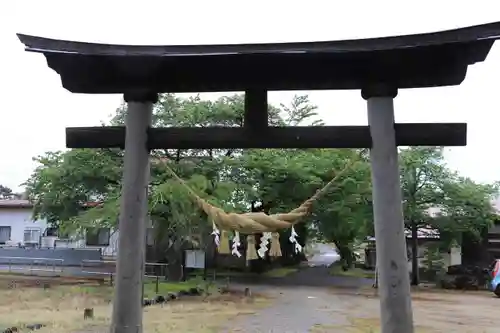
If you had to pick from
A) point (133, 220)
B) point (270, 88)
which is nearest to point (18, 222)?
point (133, 220)

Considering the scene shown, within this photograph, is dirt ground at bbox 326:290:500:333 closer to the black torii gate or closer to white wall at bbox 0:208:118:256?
the black torii gate

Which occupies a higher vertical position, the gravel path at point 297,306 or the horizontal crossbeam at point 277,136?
the horizontal crossbeam at point 277,136

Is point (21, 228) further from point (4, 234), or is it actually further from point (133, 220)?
point (133, 220)

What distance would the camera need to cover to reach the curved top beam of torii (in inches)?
154

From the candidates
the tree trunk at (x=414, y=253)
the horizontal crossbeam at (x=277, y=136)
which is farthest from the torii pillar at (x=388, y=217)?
the tree trunk at (x=414, y=253)

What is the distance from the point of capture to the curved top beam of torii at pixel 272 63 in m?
3.91

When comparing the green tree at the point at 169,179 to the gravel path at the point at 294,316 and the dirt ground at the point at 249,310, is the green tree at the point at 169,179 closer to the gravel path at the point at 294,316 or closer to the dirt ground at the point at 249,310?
the dirt ground at the point at 249,310

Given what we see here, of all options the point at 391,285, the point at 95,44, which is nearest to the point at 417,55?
the point at 391,285

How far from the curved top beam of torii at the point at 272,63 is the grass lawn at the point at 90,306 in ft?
19.8

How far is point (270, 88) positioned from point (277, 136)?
42 cm

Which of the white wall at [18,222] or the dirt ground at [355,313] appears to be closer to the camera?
the dirt ground at [355,313]

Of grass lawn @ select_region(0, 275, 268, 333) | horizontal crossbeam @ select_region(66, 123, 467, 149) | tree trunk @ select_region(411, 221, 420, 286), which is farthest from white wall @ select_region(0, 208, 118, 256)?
horizontal crossbeam @ select_region(66, 123, 467, 149)

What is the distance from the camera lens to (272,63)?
13.7 ft

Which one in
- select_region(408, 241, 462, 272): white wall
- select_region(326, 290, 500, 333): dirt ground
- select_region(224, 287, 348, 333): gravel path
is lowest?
select_region(326, 290, 500, 333): dirt ground
